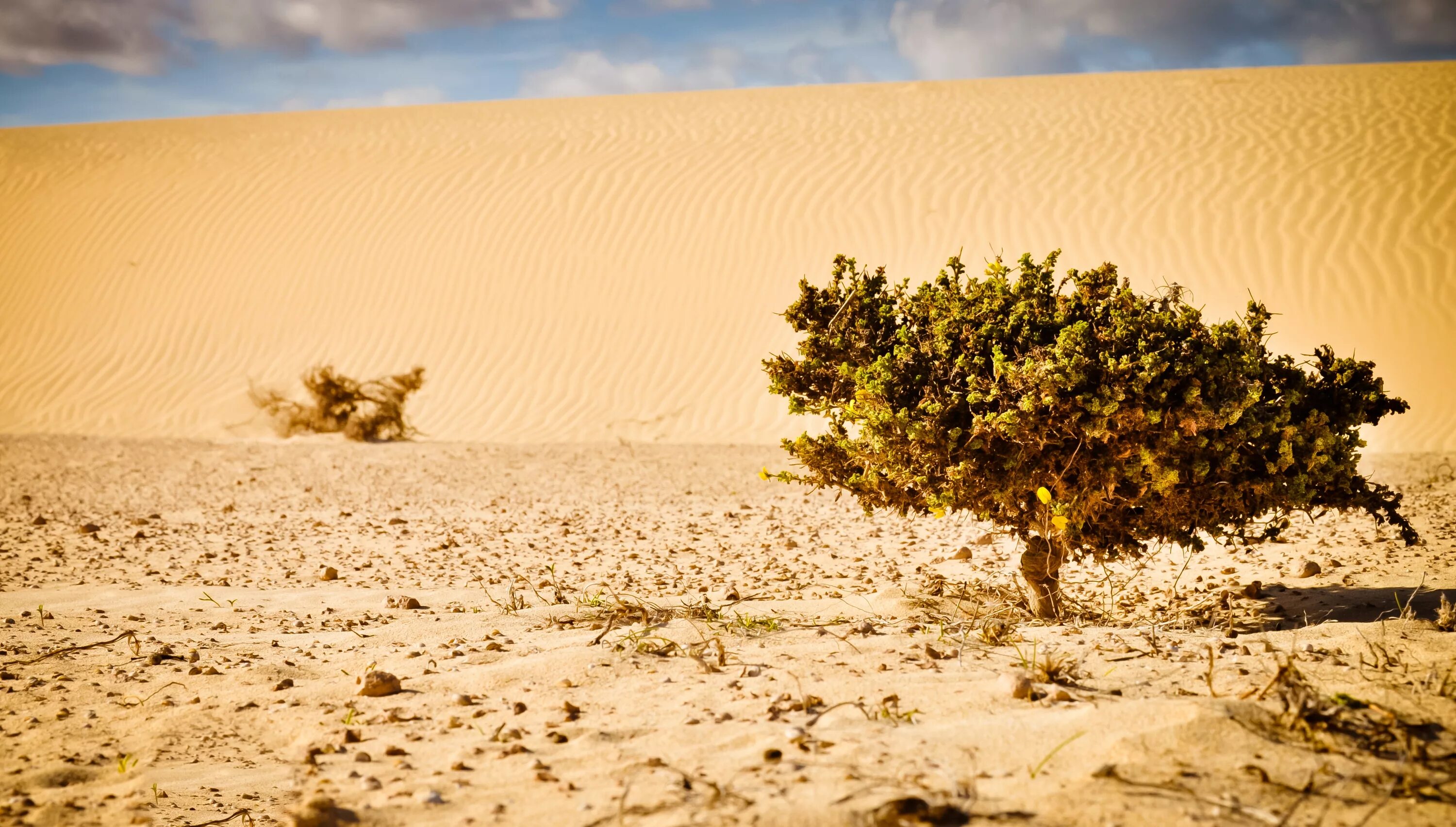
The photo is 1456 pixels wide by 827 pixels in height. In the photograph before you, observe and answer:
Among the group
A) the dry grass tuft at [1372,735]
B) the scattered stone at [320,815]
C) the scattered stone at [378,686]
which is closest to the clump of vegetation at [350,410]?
the scattered stone at [378,686]

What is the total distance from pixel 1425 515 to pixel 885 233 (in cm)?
1084

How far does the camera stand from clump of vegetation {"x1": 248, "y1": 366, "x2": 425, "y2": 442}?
10.9 meters

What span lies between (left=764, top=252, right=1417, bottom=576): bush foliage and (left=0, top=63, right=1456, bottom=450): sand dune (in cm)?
790

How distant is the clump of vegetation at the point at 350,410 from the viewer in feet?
35.9

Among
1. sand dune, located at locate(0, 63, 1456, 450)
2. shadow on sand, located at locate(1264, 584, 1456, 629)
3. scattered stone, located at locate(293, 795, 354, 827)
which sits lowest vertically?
scattered stone, located at locate(293, 795, 354, 827)

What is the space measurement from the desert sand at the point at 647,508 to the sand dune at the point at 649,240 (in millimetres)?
102

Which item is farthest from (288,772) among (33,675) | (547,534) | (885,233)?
(885,233)

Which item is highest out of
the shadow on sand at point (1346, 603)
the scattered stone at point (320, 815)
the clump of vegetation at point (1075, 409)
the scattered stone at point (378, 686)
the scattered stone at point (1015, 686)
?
the clump of vegetation at point (1075, 409)

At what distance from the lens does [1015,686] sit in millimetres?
2660

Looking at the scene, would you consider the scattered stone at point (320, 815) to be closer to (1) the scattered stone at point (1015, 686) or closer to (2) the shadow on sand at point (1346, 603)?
(1) the scattered stone at point (1015, 686)

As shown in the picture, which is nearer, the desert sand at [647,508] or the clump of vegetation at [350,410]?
the desert sand at [647,508]

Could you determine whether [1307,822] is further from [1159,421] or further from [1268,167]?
[1268,167]

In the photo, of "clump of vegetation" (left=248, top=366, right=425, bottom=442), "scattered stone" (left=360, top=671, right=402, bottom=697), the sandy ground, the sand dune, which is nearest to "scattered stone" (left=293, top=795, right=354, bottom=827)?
the sandy ground

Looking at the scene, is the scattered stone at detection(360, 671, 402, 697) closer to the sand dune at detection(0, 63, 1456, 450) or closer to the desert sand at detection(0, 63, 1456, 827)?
the desert sand at detection(0, 63, 1456, 827)
